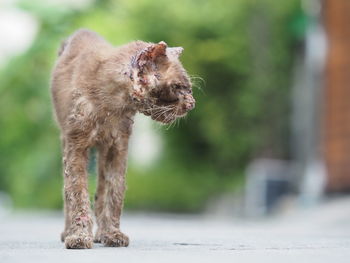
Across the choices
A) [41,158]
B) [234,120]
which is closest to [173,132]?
[234,120]

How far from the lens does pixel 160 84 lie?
756 cm

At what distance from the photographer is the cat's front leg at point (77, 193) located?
25.5 feet

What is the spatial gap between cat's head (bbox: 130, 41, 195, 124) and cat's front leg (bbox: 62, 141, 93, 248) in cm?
89

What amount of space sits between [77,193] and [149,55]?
142cm

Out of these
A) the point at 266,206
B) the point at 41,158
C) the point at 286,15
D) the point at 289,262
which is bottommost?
the point at 289,262

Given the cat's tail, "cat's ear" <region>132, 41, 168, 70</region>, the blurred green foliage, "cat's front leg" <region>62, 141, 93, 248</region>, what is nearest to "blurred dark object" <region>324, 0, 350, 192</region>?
the blurred green foliage

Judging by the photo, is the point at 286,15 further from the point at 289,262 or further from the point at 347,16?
the point at 289,262

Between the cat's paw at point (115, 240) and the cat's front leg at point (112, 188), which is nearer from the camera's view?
the cat's paw at point (115, 240)

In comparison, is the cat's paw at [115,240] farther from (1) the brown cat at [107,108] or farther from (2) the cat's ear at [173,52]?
(2) the cat's ear at [173,52]

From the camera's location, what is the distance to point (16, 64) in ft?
103

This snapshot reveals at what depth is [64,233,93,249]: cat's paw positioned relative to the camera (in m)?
7.61

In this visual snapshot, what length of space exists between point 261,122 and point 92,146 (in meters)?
23.7

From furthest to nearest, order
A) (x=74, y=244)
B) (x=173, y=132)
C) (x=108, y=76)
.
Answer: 1. (x=173, y=132)
2. (x=108, y=76)
3. (x=74, y=244)

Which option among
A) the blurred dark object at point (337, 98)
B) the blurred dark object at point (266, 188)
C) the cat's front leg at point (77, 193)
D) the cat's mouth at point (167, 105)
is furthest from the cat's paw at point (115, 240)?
the blurred dark object at point (266, 188)
